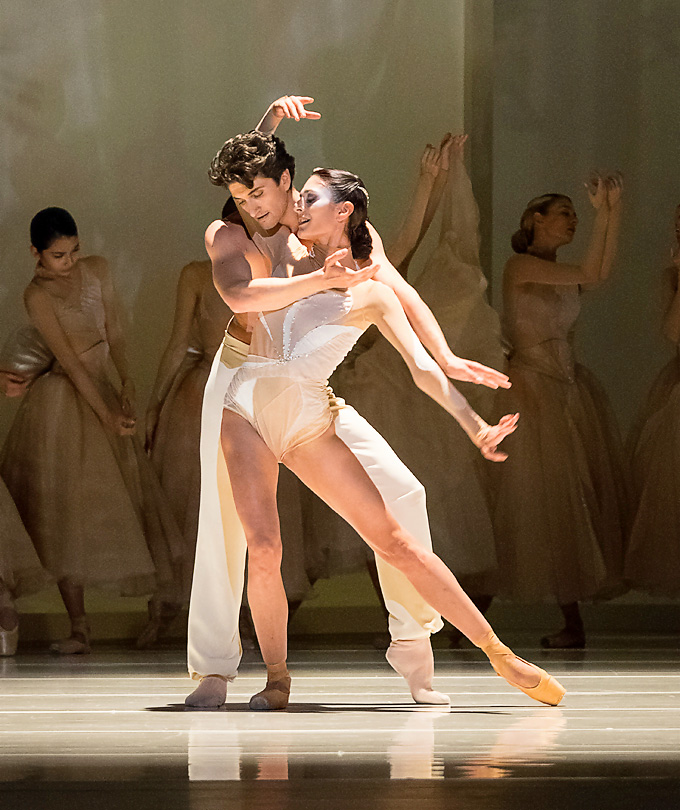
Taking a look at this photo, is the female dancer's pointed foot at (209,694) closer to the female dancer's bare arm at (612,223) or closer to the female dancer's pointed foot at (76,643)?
the female dancer's pointed foot at (76,643)

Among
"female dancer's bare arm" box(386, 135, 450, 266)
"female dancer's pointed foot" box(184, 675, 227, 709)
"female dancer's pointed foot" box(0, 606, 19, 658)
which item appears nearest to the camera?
"female dancer's pointed foot" box(184, 675, 227, 709)

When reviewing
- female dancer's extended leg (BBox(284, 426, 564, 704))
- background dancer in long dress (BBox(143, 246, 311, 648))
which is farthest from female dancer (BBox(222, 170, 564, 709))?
background dancer in long dress (BBox(143, 246, 311, 648))

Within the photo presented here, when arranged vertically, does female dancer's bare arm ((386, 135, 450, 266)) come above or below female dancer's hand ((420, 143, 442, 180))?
below

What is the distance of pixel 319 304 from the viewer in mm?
3387

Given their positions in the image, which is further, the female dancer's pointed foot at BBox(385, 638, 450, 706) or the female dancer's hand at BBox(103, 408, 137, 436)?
the female dancer's hand at BBox(103, 408, 137, 436)

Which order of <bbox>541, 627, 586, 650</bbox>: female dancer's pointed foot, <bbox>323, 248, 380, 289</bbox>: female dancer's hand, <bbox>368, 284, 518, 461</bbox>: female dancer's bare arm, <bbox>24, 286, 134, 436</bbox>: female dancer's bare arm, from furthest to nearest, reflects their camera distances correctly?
<bbox>24, 286, 134, 436</bbox>: female dancer's bare arm < <bbox>541, 627, 586, 650</bbox>: female dancer's pointed foot < <bbox>368, 284, 518, 461</bbox>: female dancer's bare arm < <bbox>323, 248, 380, 289</bbox>: female dancer's hand

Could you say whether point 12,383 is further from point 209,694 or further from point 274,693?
point 274,693

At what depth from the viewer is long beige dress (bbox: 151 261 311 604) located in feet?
18.9

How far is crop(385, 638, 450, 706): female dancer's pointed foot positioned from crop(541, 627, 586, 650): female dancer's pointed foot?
6.12 feet

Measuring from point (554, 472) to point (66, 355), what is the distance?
2.06 metres

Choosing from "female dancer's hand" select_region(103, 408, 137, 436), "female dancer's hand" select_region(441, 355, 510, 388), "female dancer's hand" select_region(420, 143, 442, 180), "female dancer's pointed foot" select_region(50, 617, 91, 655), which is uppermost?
"female dancer's hand" select_region(420, 143, 442, 180)

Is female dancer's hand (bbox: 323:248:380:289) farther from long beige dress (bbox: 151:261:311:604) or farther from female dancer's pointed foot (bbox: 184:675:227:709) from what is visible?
long beige dress (bbox: 151:261:311:604)

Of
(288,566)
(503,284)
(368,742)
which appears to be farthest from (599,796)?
(503,284)

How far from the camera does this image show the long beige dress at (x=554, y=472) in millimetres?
5898
